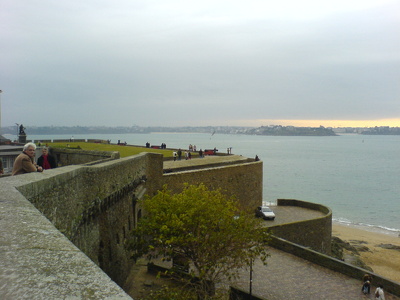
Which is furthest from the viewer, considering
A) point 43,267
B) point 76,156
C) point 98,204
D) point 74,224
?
point 76,156

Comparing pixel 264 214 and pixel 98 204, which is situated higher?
pixel 98 204

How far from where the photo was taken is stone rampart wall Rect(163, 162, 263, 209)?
21.8 m

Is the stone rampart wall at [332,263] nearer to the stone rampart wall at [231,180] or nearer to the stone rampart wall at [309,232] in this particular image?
the stone rampart wall at [309,232]

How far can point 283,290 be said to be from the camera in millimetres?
15438

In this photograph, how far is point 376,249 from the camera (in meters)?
36.6

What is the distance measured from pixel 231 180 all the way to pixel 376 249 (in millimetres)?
19957

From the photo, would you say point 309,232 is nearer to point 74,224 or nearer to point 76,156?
point 76,156

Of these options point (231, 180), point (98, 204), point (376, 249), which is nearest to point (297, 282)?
point (98, 204)

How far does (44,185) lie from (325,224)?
23908 millimetres

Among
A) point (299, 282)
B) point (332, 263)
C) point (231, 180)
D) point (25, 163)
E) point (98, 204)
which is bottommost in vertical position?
point (299, 282)

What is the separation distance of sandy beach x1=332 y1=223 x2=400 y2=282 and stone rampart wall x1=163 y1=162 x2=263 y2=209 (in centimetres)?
1156

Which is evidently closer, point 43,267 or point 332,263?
point 43,267

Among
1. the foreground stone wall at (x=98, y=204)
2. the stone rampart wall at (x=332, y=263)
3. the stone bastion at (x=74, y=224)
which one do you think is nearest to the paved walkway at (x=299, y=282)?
the stone rampart wall at (x=332, y=263)

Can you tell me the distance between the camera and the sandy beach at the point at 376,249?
2998 cm
